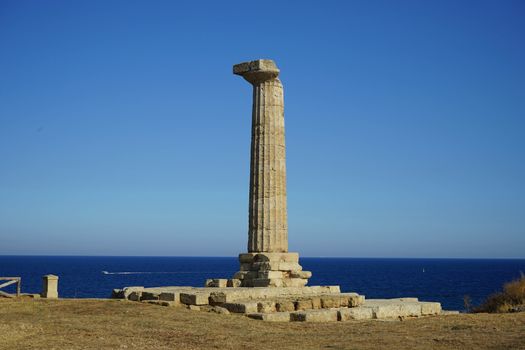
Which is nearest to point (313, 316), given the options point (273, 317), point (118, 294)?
point (273, 317)

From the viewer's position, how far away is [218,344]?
39.2 ft

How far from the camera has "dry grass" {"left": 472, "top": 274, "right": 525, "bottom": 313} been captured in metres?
21.5

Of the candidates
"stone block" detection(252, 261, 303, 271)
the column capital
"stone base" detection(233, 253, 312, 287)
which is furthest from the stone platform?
the column capital

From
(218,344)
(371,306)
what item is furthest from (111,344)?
(371,306)

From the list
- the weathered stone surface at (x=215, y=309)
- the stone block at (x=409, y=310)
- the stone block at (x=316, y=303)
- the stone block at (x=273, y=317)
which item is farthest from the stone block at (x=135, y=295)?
the stone block at (x=409, y=310)

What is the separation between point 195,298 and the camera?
1680cm

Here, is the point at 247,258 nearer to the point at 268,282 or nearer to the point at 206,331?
the point at 268,282

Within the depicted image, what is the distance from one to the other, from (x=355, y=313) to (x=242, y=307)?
9.06 ft

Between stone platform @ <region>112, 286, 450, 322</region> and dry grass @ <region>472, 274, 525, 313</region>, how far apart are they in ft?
12.0

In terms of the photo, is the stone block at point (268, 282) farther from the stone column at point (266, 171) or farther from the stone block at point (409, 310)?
the stone block at point (409, 310)

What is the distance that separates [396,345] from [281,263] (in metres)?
7.97

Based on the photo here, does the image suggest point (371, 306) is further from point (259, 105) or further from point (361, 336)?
point (259, 105)

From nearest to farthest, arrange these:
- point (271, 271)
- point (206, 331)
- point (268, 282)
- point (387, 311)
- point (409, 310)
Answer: point (206, 331) < point (387, 311) < point (409, 310) < point (268, 282) < point (271, 271)

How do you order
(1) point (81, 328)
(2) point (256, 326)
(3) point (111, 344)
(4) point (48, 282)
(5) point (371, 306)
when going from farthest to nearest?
(4) point (48, 282) → (5) point (371, 306) → (2) point (256, 326) → (1) point (81, 328) → (3) point (111, 344)
